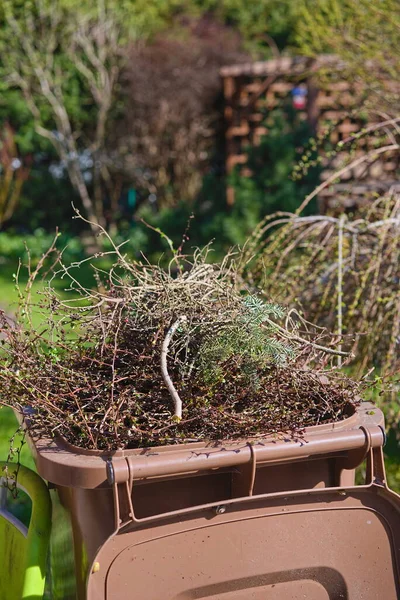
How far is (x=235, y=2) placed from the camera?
11250 mm

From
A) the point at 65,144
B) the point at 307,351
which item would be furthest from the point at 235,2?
the point at 307,351

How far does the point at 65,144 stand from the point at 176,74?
66.4 inches

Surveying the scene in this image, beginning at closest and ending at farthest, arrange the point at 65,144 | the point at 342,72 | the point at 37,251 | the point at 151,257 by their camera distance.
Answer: the point at 342,72
the point at 151,257
the point at 37,251
the point at 65,144

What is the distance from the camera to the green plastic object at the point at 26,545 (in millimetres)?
1800

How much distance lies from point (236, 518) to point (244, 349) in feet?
1.33

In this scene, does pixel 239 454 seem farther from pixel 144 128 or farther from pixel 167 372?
pixel 144 128

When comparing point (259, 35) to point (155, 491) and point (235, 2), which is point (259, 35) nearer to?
point (235, 2)

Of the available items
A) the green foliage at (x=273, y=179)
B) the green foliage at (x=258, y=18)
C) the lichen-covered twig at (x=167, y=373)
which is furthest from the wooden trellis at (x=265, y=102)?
the lichen-covered twig at (x=167, y=373)

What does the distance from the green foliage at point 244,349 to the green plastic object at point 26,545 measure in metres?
0.54

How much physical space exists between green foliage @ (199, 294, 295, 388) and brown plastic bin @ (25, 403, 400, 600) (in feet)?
0.64

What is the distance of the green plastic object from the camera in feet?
5.90

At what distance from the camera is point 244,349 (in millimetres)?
1827

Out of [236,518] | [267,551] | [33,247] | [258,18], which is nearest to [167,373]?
[236,518]

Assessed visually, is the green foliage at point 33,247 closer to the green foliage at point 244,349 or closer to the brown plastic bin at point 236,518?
the green foliage at point 244,349
